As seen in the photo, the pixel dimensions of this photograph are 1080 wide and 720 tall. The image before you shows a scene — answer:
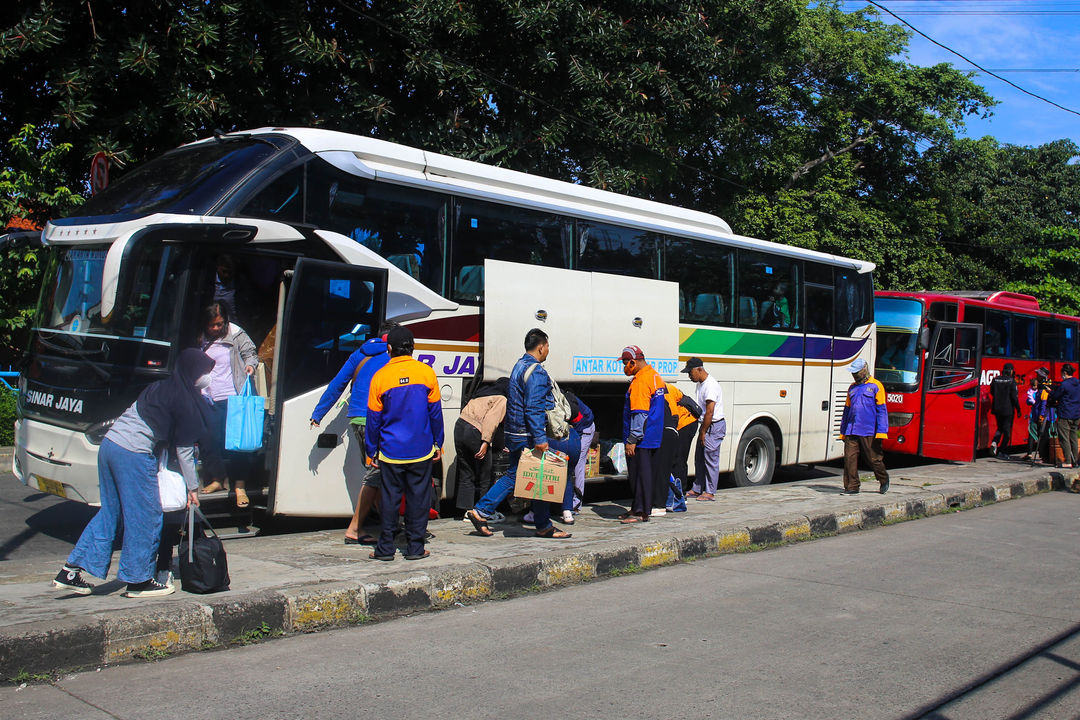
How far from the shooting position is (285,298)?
24.5 ft

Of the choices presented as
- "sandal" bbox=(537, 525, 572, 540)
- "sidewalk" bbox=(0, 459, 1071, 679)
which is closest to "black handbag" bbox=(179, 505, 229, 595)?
"sidewalk" bbox=(0, 459, 1071, 679)

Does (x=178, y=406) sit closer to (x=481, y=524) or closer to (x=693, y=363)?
(x=481, y=524)

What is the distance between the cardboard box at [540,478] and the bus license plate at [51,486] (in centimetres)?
352

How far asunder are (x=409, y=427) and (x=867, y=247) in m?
18.2

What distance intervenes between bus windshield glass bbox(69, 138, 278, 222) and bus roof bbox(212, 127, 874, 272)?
28 cm

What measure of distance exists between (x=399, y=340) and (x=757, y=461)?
7.63 m

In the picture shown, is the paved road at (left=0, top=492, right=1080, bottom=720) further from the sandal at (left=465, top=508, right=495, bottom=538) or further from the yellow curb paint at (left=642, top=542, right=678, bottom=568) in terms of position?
the sandal at (left=465, top=508, right=495, bottom=538)

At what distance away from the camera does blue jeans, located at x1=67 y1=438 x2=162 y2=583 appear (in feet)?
17.4

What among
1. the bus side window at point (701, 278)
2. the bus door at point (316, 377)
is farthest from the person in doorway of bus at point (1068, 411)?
the bus door at point (316, 377)

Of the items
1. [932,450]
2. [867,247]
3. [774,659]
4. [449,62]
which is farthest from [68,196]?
[867,247]

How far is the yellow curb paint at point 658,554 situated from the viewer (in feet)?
24.9

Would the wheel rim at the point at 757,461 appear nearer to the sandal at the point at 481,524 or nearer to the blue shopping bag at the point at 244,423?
the sandal at the point at 481,524

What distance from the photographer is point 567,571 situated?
6.95 meters

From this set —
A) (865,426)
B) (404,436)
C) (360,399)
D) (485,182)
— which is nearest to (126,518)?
(404,436)
